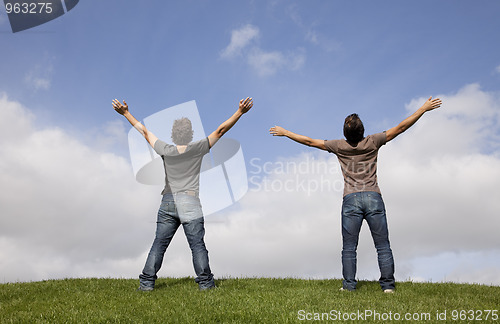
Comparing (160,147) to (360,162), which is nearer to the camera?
(360,162)

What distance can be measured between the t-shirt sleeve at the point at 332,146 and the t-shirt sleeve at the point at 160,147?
10.8ft

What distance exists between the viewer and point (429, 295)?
7664 mm

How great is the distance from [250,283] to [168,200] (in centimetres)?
276

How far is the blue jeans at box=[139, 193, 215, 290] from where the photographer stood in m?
8.05

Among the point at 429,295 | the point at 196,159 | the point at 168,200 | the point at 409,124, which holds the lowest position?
the point at 429,295

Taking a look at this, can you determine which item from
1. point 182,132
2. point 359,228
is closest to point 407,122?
point 359,228

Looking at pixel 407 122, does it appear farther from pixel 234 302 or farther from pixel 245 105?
pixel 234 302

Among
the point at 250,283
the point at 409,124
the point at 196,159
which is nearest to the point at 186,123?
the point at 196,159

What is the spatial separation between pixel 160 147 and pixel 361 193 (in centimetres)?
413

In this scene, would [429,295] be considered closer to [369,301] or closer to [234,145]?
[369,301]

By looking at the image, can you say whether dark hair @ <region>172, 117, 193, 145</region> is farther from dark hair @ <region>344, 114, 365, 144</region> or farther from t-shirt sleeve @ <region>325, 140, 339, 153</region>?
dark hair @ <region>344, 114, 365, 144</region>

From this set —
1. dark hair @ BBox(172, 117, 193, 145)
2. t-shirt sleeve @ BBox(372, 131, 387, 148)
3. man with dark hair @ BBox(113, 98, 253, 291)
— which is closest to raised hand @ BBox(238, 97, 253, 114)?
man with dark hair @ BBox(113, 98, 253, 291)

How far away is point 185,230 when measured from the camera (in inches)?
321

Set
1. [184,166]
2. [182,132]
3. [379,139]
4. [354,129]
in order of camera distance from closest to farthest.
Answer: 1. [354,129]
2. [379,139]
3. [184,166]
4. [182,132]
